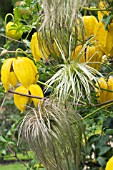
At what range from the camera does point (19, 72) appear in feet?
2.56

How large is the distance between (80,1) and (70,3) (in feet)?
0.05

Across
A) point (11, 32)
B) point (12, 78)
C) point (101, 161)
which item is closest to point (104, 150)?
point (101, 161)

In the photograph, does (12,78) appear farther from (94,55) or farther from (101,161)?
(101,161)

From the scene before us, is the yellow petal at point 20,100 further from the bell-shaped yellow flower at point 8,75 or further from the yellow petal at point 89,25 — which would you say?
the yellow petal at point 89,25

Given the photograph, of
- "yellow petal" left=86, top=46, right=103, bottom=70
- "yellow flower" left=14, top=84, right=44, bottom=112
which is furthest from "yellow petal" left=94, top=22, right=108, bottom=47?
"yellow flower" left=14, top=84, right=44, bottom=112

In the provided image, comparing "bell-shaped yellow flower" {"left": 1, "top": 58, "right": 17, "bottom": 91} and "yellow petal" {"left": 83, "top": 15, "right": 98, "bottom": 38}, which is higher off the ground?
"yellow petal" {"left": 83, "top": 15, "right": 98, "bottom": 38}

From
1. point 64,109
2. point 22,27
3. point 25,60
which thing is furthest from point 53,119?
point 22,27

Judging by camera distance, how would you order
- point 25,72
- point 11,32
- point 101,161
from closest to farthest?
point 25,72 < point 11,32 < point 101,161

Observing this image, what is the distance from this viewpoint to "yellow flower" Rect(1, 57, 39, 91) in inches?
30.6

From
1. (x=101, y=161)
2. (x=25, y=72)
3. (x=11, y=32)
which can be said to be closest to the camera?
(x=25, y=72)

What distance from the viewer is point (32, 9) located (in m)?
1.00

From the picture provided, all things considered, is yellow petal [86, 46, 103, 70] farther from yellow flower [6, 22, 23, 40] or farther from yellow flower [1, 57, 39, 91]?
yellow flower [6, 22, 23, 40]

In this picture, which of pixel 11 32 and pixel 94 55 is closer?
pixel 94 55

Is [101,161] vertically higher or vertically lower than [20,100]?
lower
